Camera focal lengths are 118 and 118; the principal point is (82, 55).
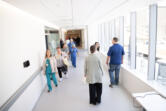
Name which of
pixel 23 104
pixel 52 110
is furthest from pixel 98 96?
pixel 23 104

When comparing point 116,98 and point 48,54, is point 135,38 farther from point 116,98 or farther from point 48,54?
point 48,54

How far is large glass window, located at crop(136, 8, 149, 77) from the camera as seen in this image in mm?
3352

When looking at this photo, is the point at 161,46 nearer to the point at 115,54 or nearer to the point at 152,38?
the point at 152,38

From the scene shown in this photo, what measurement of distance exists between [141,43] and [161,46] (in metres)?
0.77

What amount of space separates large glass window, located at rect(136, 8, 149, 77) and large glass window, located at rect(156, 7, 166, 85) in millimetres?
417

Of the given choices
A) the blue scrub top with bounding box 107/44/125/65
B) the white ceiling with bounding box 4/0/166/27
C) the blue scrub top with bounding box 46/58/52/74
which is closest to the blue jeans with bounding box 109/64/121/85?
the blue scrub top with bounding box 107/44/125/65

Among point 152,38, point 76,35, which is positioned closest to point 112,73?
point 152,38

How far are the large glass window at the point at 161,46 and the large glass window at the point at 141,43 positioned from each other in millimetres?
417

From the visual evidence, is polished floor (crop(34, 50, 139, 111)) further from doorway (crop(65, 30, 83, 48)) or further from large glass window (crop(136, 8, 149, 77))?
doorway (crop(65, 30, 83, 48))

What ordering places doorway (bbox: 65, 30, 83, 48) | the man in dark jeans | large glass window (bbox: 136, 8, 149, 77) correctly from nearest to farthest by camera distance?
large glass window (bbox: 136, 8, 149, 77), the man in dark jeans, doorway (bbox: 65, 30, 83, 48)

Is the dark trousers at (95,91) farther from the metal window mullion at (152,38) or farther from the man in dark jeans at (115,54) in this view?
the metal window mullion at (152,38)

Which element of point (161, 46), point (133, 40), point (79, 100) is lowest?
point (79, 100)

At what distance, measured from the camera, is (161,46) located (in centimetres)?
286

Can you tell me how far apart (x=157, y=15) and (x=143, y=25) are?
0.63 metres
